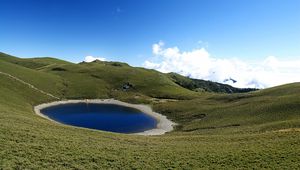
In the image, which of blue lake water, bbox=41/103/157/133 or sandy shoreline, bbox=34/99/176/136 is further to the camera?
blue lake water, bbox=41/103/157/133

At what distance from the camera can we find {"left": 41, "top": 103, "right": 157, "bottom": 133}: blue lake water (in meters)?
83.7

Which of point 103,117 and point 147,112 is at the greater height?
point 147,112

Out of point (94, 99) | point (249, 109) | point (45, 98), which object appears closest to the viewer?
point (249, 109)

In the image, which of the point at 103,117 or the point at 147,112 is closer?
the point at 103,117

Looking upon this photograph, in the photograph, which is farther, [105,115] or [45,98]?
[45,98]

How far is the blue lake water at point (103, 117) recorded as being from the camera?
8373 cm

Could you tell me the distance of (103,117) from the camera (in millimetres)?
100000

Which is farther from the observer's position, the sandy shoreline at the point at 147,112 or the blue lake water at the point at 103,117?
the blue lake water at the point at 103,117

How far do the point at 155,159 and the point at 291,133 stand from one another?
835 inches

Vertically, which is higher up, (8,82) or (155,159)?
(8,82)

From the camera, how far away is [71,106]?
12062cm

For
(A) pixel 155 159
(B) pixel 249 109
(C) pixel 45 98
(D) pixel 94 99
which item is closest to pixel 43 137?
(A) pixel 155 159

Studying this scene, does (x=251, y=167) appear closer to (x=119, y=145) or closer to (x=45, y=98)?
(x=119, y=145)

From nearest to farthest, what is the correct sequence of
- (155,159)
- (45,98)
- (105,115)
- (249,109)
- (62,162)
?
(62,162)
(155,159)
(249,109)
(105,115)
(45,98)
